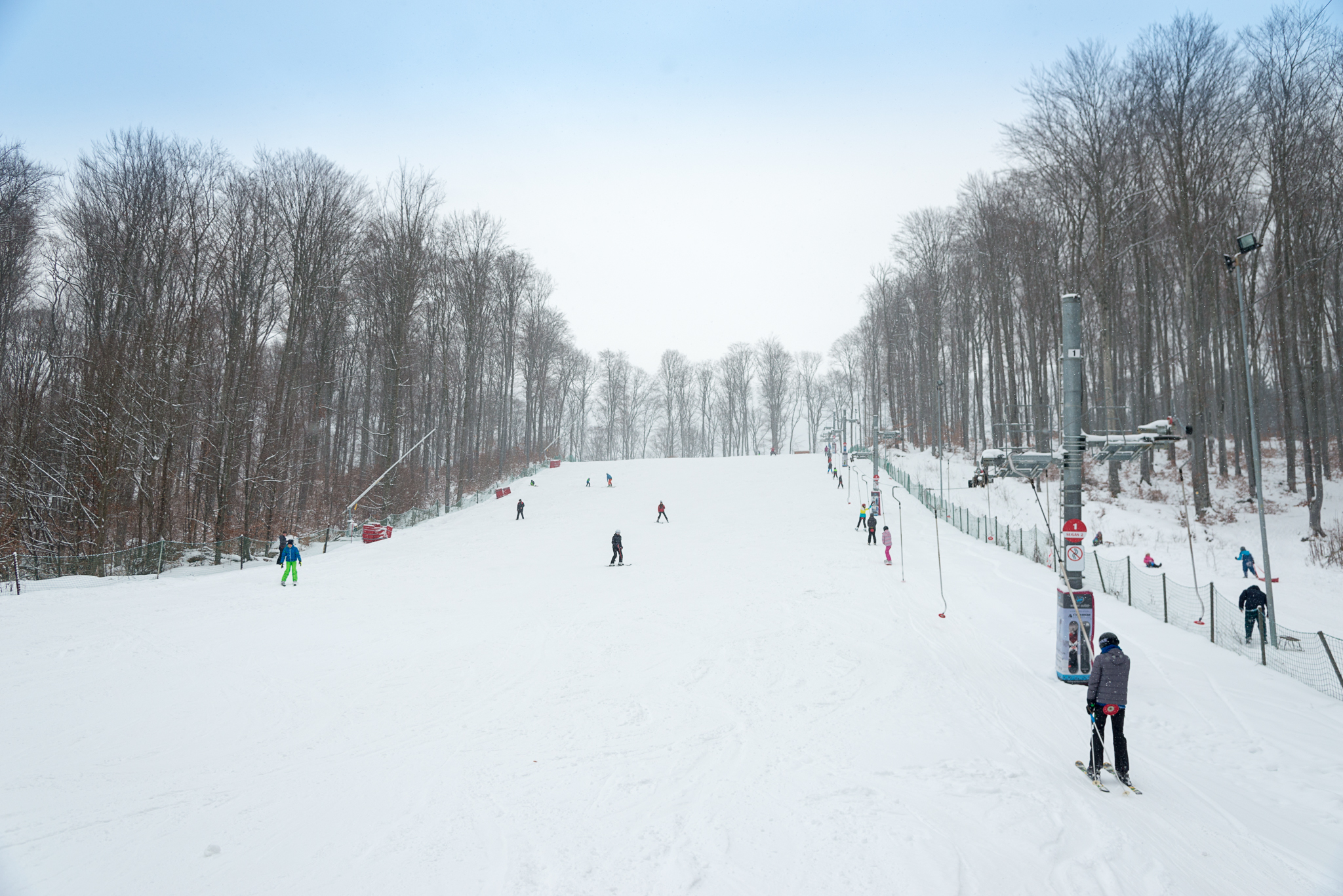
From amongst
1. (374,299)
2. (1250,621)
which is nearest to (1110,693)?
(1250,621)

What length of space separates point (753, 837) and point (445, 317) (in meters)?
44.2

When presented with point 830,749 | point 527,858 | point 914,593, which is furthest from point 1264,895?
point 914,593

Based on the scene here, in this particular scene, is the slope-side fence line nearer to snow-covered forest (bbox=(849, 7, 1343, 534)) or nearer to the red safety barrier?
the red safety barrier

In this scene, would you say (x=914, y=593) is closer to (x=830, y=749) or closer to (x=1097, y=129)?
(x=830, y=749)

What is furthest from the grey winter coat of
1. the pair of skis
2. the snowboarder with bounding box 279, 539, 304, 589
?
the snowboarder with bounding box 279, 539, 304, 589

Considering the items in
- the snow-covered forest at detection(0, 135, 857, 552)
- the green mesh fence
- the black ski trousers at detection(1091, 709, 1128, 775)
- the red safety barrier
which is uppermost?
the snow-covered forest at detection(0, 135, 857, 552)

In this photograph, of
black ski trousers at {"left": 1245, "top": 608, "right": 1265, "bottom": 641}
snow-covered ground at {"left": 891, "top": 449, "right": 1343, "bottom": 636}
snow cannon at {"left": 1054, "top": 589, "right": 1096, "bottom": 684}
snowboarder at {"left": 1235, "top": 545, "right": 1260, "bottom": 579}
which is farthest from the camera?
snowboarder at {"left": 1235, "top": 545, "right": 1260, "bottom": 579}

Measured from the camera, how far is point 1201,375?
89.6 ft

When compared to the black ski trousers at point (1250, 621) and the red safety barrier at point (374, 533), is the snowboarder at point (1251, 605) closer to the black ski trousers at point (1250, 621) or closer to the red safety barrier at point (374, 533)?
the black ski trousers at point (1250, 621)

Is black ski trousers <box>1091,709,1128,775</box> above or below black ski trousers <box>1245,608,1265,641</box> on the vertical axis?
above

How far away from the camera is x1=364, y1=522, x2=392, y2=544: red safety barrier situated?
27250mm

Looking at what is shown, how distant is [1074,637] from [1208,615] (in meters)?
8.48

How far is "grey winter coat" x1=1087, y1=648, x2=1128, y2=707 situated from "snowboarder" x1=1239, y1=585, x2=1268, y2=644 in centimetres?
963

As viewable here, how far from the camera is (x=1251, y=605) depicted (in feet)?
43.2
